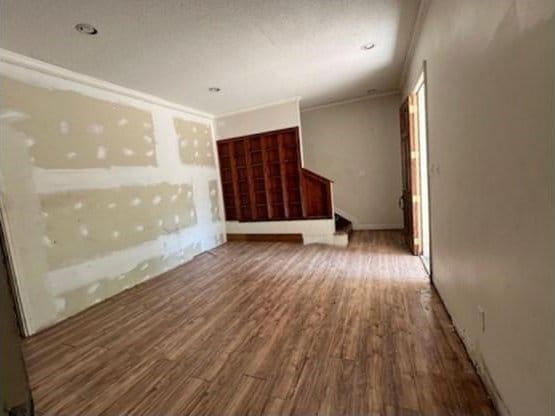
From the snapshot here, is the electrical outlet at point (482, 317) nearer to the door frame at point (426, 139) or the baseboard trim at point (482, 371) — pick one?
the baseboard trim at point (482, 371)

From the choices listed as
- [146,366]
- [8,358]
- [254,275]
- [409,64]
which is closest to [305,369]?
[146,366]

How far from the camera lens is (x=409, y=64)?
3.60m

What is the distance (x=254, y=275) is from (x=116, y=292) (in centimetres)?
161

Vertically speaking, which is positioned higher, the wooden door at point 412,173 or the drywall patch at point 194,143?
the drywall patch at point 194,143

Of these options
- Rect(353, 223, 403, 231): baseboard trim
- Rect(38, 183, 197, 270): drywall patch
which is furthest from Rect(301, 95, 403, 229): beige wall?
Rect(38, 183, 197, 270): drywall patch

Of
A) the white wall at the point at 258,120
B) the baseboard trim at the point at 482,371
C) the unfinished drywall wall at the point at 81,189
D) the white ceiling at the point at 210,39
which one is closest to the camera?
the baseboard trim at the point at 482,371

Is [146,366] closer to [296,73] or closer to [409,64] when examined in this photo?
[296,73]

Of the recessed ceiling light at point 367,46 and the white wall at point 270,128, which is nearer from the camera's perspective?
the recessed ceiling light at point 367,46

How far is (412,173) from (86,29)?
353 cm

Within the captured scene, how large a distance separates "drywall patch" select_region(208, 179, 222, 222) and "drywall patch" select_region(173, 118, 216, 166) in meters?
0.37

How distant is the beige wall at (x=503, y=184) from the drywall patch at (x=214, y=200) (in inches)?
160

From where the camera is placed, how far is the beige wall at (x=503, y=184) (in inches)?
36.4

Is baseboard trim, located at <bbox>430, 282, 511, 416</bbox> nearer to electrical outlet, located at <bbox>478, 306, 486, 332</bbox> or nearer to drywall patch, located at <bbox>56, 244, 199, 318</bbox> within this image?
electrical outlet, located at <bbox>478, 306, 486, 332</bbox>

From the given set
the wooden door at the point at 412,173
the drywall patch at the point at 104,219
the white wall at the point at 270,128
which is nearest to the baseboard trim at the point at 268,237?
the white wall at the point at 270,128
